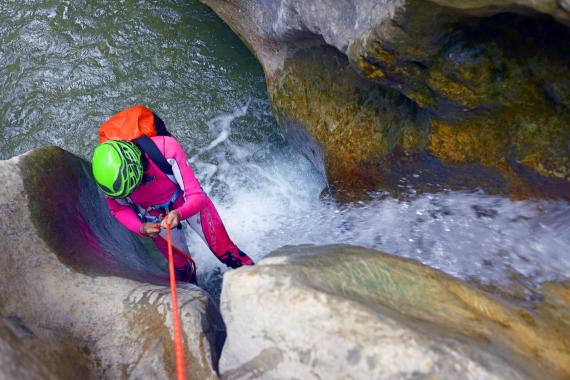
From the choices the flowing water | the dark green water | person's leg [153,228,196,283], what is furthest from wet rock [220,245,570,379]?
the dark green water

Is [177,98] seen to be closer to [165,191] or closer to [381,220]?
[165,191]

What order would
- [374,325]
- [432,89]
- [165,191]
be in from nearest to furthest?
[374,325] < [432,89] < [165,191]

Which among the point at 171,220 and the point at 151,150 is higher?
the point at 151,150

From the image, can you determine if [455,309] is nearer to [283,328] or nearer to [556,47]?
[283,328]

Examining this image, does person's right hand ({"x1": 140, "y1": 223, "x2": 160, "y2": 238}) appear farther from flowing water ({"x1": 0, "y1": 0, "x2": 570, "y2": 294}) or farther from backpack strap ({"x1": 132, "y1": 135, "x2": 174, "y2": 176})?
flowing water ({"x1": 0, "y1": 0, "x2": 570, "y2": 294})

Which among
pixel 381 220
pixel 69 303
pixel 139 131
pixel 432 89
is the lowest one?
pixel 381 220

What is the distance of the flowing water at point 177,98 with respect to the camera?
18.7ft

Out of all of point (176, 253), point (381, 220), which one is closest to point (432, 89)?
point (381, 220)

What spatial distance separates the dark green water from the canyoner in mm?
2471

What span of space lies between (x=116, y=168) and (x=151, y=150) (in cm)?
48

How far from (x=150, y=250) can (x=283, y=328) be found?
312 centimetres

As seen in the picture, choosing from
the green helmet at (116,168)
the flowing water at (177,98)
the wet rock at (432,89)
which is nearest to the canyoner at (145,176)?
the green helmet at (116,168)

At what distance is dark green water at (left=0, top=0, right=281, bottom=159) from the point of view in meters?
6.50

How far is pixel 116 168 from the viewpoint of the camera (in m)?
3.28
